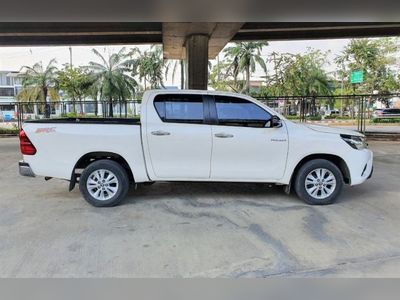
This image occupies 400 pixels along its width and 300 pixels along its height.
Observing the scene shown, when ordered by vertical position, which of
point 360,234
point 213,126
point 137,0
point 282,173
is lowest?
Answer: point 360,234

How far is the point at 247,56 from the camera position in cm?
4462

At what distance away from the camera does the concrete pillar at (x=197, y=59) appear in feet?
50.4

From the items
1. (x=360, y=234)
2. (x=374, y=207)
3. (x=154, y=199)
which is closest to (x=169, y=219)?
(x=154, y=199)

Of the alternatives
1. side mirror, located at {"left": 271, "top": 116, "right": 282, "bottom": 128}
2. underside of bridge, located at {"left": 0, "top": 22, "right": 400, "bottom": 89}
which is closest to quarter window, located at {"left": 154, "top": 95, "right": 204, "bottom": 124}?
side mirror, located at {"left": 271, "top": 116, "right": 282, "bottom": 128}

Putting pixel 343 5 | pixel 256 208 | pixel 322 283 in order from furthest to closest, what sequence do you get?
pixel 256 208 < pixel 343 5 < pixel 322 283

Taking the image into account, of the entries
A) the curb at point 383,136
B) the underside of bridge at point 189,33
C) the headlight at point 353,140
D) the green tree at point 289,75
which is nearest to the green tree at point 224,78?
the green tree at point 289,75

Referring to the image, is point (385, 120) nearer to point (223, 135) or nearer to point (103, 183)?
point (223, 135)

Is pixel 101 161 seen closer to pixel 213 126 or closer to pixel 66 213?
pixel 66 213

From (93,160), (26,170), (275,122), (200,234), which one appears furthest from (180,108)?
(26,170)

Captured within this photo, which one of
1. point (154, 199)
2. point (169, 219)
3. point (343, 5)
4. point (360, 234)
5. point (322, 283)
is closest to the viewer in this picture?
point (322, 283)

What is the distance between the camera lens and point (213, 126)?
5926 millimetres

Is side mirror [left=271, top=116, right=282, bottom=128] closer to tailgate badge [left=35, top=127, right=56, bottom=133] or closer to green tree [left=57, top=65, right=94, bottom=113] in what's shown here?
tailgate badge [left=35, top=127, right=56, bottom=133]

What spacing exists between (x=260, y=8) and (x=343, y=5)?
937mm

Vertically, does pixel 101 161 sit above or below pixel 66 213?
above
